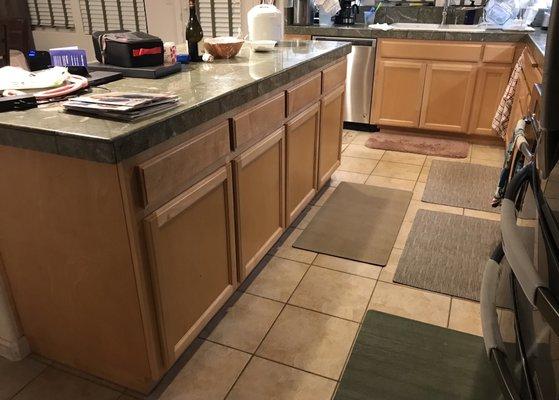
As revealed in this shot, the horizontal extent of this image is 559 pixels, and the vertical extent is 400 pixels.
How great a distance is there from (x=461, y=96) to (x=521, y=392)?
3.30 meters

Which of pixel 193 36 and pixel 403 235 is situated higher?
pixel 193 36

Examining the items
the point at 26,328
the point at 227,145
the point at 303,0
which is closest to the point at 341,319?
the point at 227,145

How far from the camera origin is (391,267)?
7.38 feet

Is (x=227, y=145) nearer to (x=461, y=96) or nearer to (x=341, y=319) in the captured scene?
(x=341, y=319)

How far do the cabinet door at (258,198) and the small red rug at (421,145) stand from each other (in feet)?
6.16

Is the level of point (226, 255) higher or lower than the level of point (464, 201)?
higher

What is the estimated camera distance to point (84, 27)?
5.45 meters

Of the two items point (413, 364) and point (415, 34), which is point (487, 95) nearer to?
point (415, 34)

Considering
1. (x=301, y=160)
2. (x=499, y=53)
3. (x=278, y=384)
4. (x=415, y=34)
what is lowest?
(x=278, y=384)

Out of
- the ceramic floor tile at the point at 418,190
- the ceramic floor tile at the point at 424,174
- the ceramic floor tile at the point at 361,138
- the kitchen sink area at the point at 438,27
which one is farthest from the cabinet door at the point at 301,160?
the kitchen sink area at the point at 438,27

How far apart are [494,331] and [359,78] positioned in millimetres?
3270

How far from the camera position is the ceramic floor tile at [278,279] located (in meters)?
2.06

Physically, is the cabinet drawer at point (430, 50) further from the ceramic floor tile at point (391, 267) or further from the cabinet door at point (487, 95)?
the ceramic floor tile at point (391, 267)

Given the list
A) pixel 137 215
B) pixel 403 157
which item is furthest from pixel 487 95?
pixel 137 215
